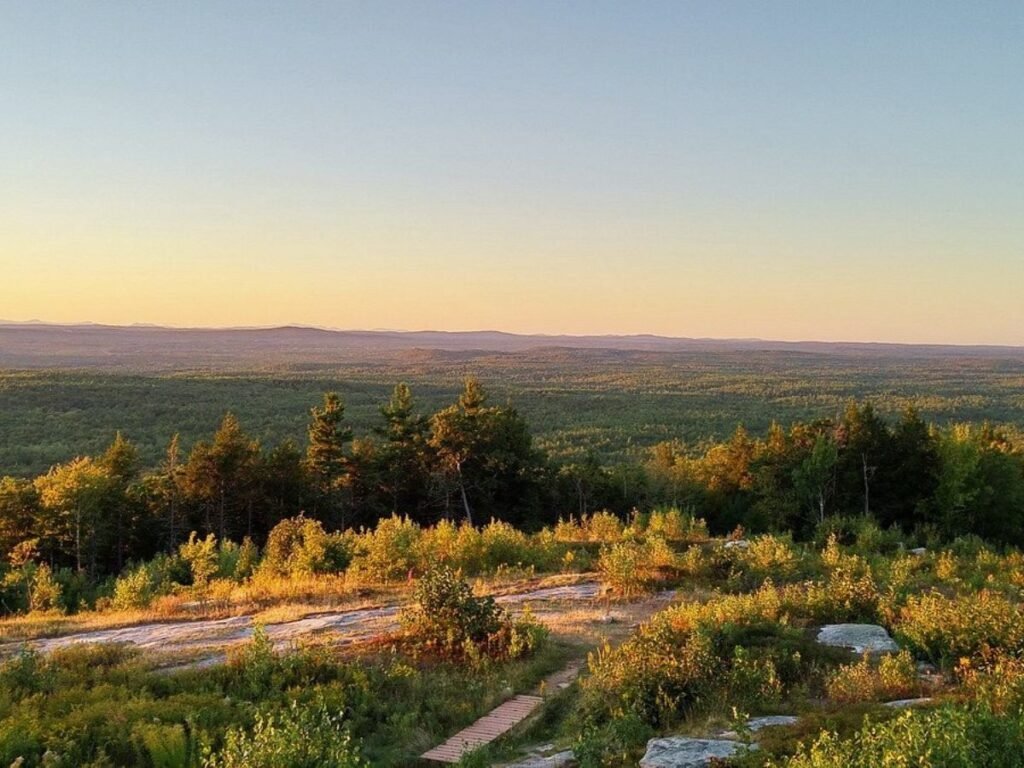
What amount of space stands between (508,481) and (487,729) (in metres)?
27.1

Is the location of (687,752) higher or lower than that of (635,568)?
higher

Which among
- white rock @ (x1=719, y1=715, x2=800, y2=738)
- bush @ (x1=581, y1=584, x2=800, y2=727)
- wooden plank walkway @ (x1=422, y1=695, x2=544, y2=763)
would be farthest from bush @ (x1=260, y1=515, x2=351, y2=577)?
white rock @ (x1=719, y1=715, x2=800, y2=738)

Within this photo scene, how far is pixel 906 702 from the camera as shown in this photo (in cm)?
865

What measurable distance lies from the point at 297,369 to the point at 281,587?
6318 inches

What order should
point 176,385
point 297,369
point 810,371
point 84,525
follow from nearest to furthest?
point 84,525 → point 176,385 → point 297,369 → point 810,371

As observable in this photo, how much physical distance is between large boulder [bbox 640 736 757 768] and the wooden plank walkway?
1917 mm

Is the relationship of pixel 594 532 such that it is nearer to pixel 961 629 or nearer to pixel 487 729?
pixel 961 629

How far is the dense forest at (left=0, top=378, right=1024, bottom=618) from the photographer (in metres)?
31.4

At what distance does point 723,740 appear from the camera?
309 inches

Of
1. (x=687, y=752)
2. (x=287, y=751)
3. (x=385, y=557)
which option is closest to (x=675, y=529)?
(x=385, y=557)

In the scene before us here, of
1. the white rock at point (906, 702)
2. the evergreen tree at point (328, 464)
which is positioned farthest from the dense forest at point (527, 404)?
the white rock at point (906, 702)

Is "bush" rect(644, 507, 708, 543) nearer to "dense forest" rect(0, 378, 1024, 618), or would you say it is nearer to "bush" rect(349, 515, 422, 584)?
"bush" rect(349, 515, 422, 584)

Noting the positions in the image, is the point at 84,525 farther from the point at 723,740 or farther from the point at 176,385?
the point at 176,385

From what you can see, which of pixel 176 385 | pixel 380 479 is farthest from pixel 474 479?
pixel 176 385
